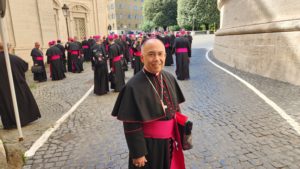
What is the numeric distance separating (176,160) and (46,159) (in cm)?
265

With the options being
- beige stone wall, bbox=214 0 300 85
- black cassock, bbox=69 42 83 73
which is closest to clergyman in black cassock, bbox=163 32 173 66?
beige stone wall, bbox=214 0 300 85

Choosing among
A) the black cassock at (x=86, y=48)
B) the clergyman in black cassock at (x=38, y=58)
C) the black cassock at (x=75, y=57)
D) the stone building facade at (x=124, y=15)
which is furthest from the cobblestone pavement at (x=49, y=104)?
the stone building facade at (x=124, y=15)

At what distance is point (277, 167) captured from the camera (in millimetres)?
3785

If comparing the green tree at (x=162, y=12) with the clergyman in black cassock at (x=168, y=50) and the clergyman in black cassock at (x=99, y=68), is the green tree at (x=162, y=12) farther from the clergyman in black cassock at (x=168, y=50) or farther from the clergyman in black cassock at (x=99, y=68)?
the clergyman in black cassock at (x=99, y=68)

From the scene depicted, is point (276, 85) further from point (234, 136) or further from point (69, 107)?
point (69, 107)

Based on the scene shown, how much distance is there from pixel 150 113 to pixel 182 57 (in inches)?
357

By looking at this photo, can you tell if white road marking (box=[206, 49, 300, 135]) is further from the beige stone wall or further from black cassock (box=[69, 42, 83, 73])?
black cassock (box=[69, 42, 83, 73])

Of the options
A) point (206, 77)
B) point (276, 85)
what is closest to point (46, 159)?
point (276, 85)

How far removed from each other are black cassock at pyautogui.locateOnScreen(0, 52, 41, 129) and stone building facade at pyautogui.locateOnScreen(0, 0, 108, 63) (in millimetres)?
10756

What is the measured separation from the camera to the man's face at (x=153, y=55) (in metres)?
2.53

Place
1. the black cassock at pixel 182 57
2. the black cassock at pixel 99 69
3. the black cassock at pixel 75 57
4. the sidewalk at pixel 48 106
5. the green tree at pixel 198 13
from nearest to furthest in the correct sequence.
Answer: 1. the sidewalk at pixel 48 106
2. the black cassock at pixel 99 69
3. the black cassock at pixel 182 57
4. the black cassock at pixel 75 57
5. the green tree at pixel 198 13

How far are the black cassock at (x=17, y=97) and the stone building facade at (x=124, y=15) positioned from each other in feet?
268

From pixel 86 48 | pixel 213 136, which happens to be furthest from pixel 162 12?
pixel 213 136

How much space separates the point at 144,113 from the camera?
2.49 meters
